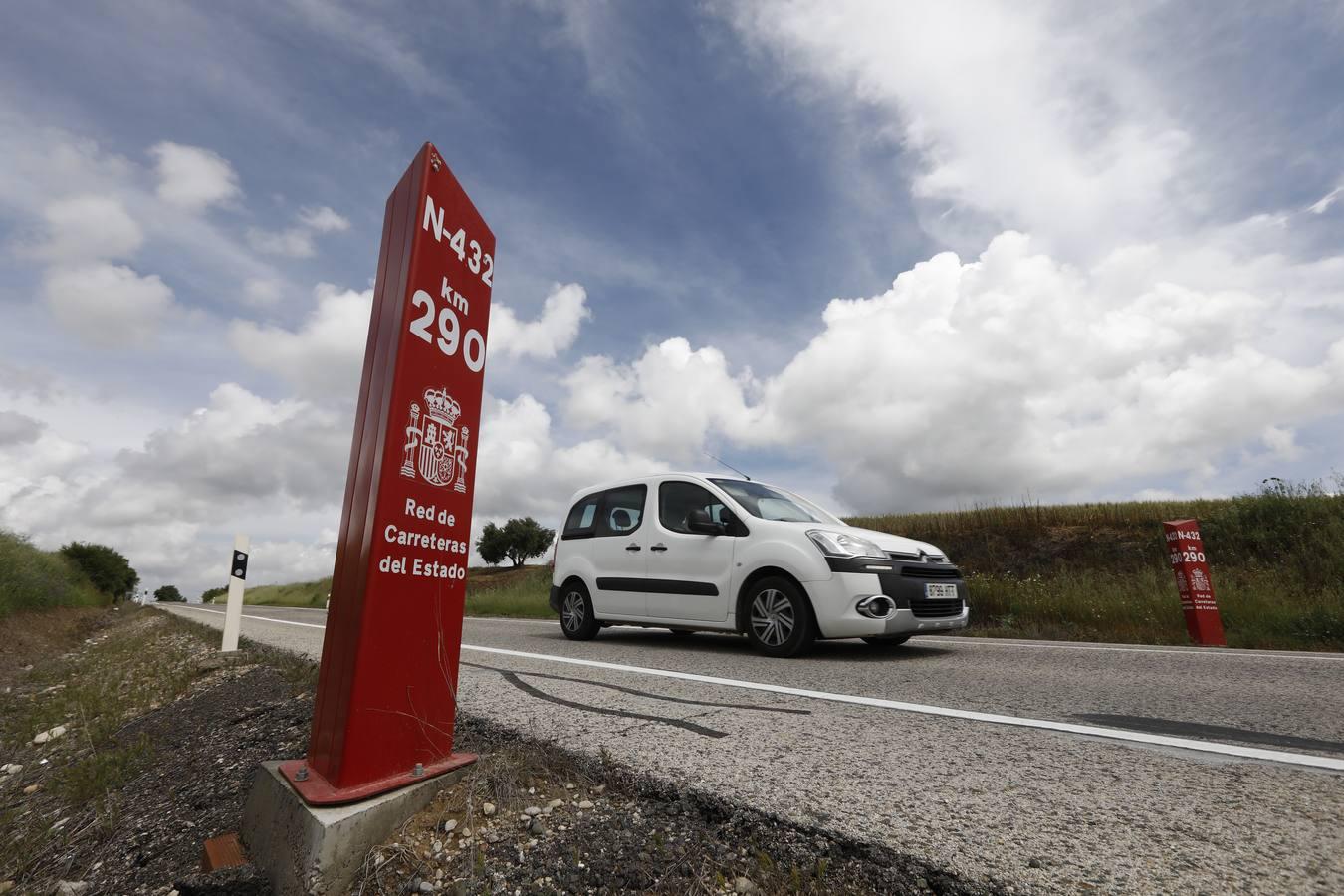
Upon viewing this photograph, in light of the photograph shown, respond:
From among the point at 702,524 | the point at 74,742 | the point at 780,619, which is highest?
the point at 702,524

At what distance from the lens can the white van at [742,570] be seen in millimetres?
5746

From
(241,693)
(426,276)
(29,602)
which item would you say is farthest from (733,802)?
(29,602)

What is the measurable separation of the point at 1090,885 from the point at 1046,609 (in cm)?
844

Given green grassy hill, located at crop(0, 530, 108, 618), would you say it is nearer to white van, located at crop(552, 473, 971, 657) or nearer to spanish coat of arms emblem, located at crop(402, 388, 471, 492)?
white van, located at crop(552, 473, 971, 657)

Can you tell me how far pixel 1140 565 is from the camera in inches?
557

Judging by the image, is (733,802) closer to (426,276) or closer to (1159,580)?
(426,276)

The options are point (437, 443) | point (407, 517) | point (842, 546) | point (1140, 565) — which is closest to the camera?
point (407, 517)

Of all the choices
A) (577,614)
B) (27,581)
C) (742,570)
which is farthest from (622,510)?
(27,581)

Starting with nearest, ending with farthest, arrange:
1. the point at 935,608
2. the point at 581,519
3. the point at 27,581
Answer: the point at 935,608
the point at 581,519
the point at 27,581

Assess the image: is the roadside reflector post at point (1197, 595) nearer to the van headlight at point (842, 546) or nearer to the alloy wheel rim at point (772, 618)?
the van headlight at point (842, 546)

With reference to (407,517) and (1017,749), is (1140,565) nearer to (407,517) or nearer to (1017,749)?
(1017,749)

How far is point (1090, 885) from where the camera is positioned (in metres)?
1.71

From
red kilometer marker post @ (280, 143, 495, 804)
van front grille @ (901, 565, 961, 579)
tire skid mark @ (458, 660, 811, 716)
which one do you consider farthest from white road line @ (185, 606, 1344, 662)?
red kilometer marker post @ (280, 143, 495, 804)

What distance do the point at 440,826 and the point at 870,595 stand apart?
13.6 feet
